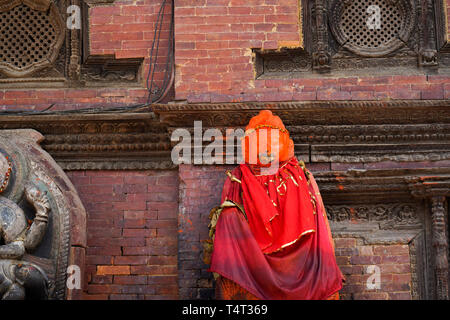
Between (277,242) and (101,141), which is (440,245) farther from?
(101,141)

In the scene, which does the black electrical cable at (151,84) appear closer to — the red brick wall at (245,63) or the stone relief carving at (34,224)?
the red brick wall at (245,63)

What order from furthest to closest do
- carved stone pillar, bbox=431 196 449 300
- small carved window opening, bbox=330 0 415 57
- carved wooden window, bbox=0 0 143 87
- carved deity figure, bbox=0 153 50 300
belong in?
carved wooden window, bbox=0 0 143 87
small carved window opening, bbox=330 0 415 57
carved stone pillar, bbox=431 196 449 300
carved deity figure, bbox=0 153 50 300

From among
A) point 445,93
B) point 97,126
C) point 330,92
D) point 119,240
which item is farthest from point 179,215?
point 445,93

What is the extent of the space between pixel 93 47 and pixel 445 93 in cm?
318

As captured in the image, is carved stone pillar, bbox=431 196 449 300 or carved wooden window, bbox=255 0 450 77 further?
carved wooden window, bbox=255 0 450 77

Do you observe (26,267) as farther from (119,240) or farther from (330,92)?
(330,92)

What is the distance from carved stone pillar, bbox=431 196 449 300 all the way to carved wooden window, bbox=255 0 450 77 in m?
1.28

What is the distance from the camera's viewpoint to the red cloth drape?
6.21 meters

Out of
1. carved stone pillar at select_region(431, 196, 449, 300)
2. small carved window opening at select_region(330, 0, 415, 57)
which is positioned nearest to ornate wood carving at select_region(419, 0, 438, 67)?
small carved window opening at select_region(330, 0, 415, 57)

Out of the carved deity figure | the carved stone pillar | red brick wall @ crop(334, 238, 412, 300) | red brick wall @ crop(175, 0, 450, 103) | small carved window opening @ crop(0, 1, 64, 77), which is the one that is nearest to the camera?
the carved deity figure

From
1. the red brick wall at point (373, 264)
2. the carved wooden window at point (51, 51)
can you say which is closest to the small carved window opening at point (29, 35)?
the carved wooden window at point (51, 51)

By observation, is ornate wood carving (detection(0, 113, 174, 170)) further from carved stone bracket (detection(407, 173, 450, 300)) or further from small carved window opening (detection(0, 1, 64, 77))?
carved stone bracket (detection(407, 173, 450, 300))

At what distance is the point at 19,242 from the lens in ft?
21.6

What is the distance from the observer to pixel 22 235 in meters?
6.64
